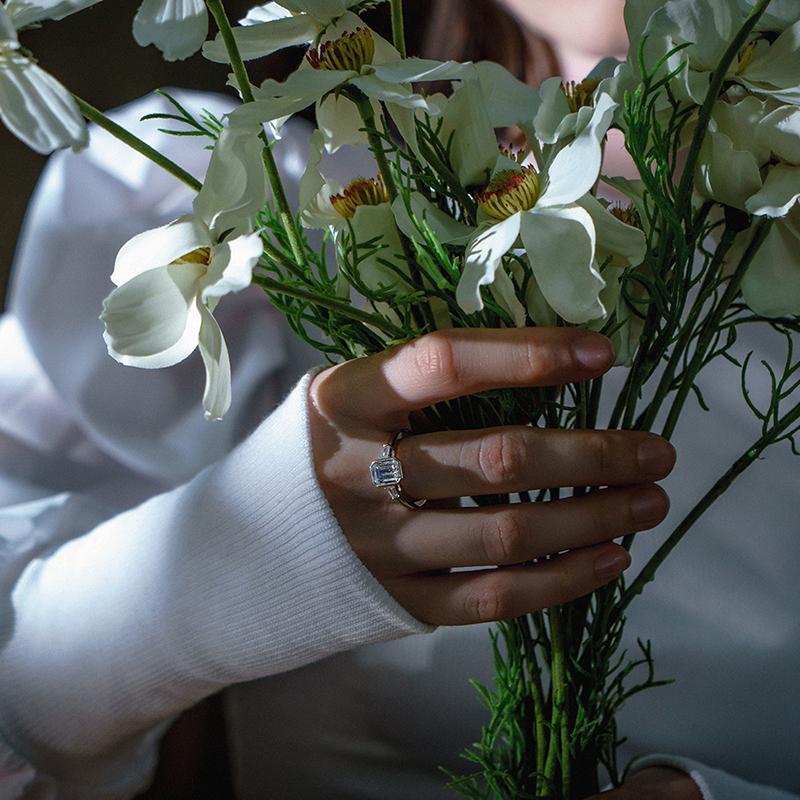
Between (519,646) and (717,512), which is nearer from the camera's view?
(519,646)

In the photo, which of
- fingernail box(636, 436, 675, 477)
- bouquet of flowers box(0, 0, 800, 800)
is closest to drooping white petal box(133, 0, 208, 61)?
bouquet of flowers box(0, 0, 800, 800)

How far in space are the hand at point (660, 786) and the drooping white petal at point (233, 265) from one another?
29 cm

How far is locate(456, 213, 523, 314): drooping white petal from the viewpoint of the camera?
0.83 feet

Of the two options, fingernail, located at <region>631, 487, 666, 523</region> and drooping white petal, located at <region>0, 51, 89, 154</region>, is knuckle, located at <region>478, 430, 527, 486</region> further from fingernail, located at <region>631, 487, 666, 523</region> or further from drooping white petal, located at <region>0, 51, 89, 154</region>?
drooping white petal, located at <region>0, 51, 89, 154</region>

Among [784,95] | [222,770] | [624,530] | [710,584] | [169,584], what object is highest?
[784,95]

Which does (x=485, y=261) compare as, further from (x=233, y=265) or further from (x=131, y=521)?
(x=131, y=521)

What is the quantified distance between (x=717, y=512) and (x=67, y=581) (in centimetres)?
46

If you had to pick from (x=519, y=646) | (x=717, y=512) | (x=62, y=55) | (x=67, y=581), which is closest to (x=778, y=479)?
(x=717, y=512)

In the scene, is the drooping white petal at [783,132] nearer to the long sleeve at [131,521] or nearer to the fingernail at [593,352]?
the fingernail at [593,352]

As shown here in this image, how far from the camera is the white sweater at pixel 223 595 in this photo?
46cm

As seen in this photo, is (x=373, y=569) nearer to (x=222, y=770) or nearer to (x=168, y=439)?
(x=168, y=439)

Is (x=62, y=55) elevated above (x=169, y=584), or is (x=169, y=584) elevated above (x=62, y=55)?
(x=62, y=55)

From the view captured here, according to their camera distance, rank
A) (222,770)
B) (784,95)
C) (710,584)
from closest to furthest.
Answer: (784,95)
(710,584)
(222,770)

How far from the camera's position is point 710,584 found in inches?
26.2
